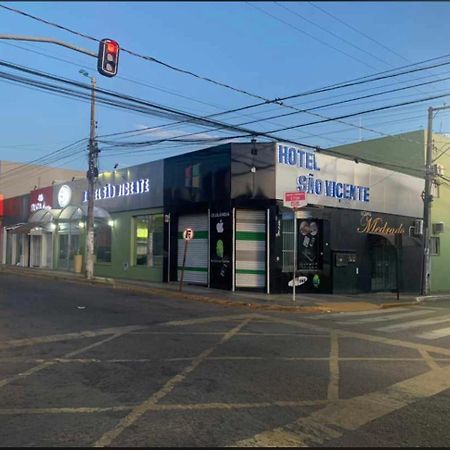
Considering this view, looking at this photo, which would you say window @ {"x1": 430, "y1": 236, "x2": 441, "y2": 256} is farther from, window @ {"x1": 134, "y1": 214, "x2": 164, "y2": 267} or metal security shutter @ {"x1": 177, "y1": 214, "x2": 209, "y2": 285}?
window @ {"x1": 134, "y1": 214, "x2": 164, "y2": 267}

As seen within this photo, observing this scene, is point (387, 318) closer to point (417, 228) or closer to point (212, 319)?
point (212, 319)

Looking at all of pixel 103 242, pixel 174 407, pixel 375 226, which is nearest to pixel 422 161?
pixel 375 226

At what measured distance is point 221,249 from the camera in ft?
71.5

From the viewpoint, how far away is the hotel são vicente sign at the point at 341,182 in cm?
2180

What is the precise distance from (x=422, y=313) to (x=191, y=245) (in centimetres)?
1061

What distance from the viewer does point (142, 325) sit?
39.5ft

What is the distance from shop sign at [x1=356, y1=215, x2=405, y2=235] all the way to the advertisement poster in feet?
22.3

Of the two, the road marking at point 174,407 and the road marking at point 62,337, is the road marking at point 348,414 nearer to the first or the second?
the road marking at point 174,407

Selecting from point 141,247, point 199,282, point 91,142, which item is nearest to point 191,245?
point 199,282

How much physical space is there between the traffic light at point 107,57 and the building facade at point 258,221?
9.27 m

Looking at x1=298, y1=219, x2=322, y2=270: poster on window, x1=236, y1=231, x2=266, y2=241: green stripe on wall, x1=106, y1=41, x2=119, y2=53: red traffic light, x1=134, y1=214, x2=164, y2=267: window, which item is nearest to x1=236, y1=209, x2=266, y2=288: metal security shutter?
x1=236, y1=231, x2=266, y2=241: green stripe on wall

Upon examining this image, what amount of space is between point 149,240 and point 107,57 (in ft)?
48.8

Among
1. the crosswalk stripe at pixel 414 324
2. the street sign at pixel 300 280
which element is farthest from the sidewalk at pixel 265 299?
the crosswalk stripe at pixel 414 324

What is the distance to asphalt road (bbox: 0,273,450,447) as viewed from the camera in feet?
17.0
